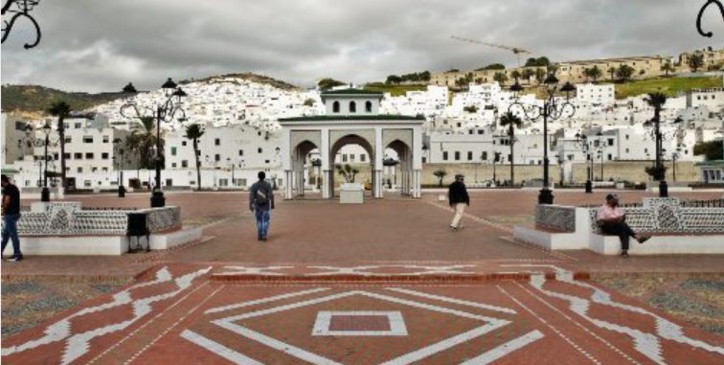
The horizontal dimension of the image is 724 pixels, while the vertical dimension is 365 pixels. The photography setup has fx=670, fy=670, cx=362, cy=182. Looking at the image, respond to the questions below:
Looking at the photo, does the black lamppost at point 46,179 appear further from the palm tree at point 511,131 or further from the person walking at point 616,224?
the palm tree at point 511,131

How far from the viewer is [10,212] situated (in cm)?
1231

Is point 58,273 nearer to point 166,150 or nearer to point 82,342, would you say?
point 82,342

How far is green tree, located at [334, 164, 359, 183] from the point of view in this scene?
280 ft

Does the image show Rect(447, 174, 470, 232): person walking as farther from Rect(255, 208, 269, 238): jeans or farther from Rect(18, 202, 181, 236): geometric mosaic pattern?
Rect(18, 202, 181, 236): geometric mosaic pattern

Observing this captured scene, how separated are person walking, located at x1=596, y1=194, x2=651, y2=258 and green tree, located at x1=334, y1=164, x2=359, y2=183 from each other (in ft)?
231

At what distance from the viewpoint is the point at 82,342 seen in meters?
6.83

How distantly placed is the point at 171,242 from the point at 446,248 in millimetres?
6175

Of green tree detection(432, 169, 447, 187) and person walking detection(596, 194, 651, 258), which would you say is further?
green tree detection(432, 169, 447, 187)

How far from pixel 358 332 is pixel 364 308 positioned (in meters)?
1.29

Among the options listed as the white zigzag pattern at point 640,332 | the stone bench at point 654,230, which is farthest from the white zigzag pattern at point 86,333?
the stone bench at point 654,230

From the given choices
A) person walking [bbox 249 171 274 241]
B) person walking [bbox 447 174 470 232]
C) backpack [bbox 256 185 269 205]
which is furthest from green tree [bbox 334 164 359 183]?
backpack [bbox 256 185 269 205]

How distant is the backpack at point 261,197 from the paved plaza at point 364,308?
1866 mm

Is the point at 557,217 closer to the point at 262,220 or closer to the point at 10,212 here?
the point at 262,220

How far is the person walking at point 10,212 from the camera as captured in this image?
12195 millimetres
